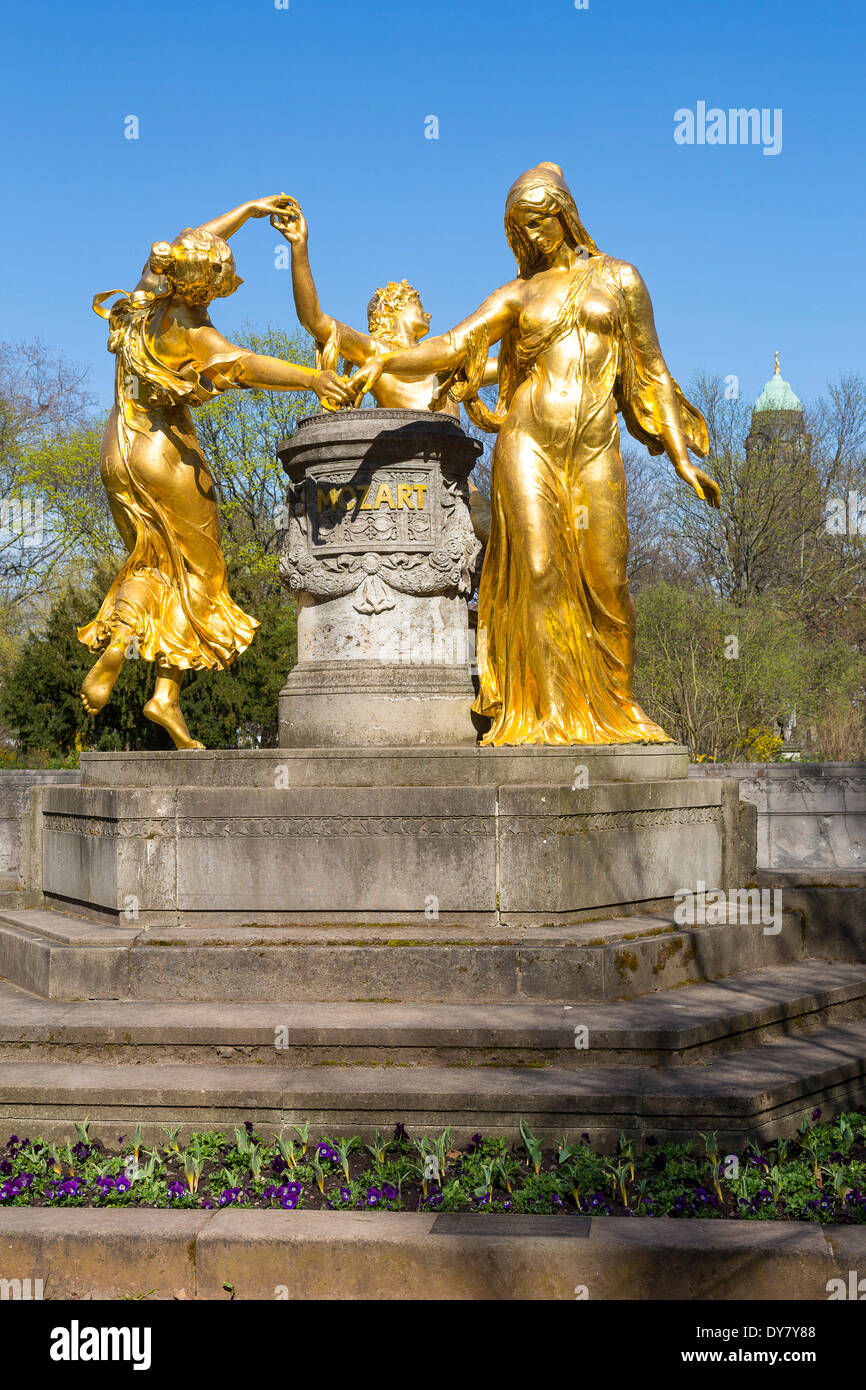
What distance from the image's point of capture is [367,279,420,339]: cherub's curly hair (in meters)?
8.77

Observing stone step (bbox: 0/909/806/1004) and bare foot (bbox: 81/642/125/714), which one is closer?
stone step (bbox: 0/909/806/1004)

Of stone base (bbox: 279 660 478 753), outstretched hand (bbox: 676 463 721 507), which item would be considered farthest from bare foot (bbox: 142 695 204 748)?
outstretched hand (bbox: 676 463 721 507)

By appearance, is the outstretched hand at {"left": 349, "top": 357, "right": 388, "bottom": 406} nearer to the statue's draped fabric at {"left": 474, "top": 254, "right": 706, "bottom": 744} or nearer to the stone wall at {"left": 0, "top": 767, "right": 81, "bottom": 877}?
the statue's draped fabric at {"left": 474, "top": 254, "right": 706, "bottom": 744}

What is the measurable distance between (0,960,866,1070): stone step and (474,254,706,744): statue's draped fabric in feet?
6.06

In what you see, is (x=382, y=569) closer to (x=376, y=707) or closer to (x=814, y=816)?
(x=376, y=707)

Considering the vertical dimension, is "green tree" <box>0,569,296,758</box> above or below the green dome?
below

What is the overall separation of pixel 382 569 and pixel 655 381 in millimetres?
1848

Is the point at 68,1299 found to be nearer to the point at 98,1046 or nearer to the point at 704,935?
the point at 98,1046

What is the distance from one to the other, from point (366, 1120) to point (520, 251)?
4.74m

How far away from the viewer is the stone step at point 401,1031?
17.0ft

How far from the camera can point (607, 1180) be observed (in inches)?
169

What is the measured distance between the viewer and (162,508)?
7691 millimetres

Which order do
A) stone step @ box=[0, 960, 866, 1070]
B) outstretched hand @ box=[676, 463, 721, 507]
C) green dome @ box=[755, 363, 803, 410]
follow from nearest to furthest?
stone step @ box=[0, 960, 866, 1070]
outstretched hand @ box=[676, 463, 721, 507]
green dome @ box=[755, 363, 803, 410]

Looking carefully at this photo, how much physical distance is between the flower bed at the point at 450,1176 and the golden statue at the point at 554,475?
282cm
